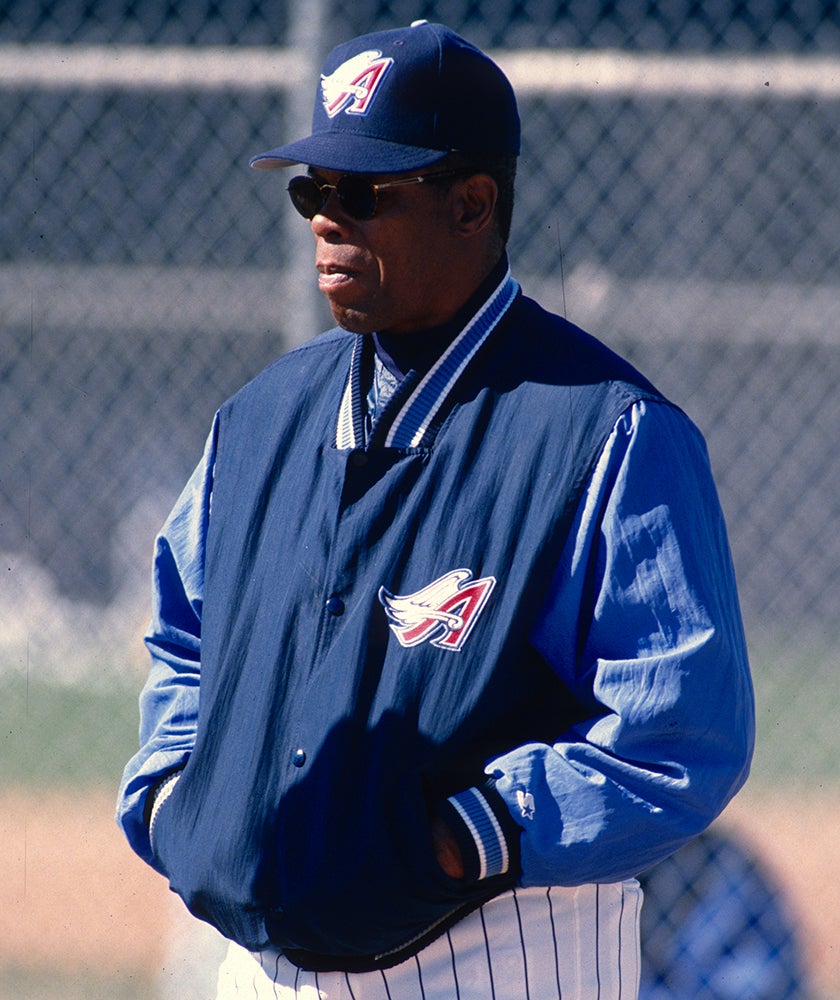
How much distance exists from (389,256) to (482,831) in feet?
2.10

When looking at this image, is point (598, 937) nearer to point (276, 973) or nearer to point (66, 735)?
point (276, 973)

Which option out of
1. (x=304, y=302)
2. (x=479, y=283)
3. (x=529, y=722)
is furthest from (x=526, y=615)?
(x=304, y=302)

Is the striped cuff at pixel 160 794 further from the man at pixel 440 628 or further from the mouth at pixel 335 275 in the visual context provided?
the mouth at pixel 335 275

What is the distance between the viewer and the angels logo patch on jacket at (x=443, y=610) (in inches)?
56.1

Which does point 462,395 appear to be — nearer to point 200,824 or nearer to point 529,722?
point 529,722

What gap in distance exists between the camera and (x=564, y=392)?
4.91 ft

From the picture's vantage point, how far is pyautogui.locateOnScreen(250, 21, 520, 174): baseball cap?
1.54m

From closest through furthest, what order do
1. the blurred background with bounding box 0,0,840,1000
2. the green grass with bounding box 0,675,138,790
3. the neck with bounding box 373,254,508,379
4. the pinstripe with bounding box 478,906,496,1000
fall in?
1. the pinstripe with bounding box 478,906,496,1000
2. the neck with bounding box 373,254,508,379
3. the blurred background with bounding box 0,0,840,1000
4. the green grass with bounding box 0,675,138,790

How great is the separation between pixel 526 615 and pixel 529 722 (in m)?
0.13

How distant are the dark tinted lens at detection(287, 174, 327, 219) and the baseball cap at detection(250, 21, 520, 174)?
1.8 inches

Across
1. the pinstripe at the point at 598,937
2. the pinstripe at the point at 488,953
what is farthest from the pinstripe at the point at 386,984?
the pinstripe at the point at 598,937

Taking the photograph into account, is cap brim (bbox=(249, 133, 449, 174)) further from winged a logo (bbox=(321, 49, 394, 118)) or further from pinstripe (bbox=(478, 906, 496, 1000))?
pinstripe (bbox=(478, 906, 496, 1000))

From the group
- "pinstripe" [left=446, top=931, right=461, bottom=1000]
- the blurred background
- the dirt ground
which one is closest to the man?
"pinstripe" [left=446, top=931, right=461, bottom=1000]

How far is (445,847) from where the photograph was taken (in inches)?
54.5
